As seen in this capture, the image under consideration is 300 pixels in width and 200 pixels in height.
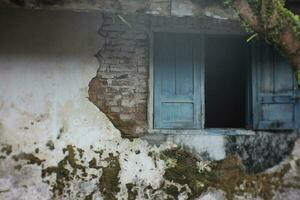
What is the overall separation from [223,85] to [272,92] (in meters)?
2.79

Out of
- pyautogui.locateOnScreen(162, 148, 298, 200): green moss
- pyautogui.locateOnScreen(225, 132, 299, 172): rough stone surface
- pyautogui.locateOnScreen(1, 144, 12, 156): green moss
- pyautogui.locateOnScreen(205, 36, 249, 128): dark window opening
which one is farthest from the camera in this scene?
pyautogui.locateOnScreen(205, 36, 249, 128): dark window opening

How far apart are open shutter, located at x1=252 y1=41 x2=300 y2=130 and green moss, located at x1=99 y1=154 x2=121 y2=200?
5.85 ft

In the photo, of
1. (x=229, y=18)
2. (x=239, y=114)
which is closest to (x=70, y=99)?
(x=229, y=18)

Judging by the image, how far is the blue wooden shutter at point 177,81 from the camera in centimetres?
500

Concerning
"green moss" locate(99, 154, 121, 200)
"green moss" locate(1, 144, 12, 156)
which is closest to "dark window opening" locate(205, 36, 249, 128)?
"green moss" locate(99, 154, 121, 200)

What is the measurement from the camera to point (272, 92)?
5191mm

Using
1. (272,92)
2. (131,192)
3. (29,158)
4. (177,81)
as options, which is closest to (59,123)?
(29,158)

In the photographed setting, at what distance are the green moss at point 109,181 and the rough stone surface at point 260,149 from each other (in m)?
1.37

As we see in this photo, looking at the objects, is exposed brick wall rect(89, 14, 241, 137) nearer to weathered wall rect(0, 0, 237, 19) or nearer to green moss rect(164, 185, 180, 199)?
weathered wall rect(0, 0, 237, 19)

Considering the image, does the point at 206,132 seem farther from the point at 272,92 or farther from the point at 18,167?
the point at 18,167

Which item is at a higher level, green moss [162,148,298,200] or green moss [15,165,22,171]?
green moss [15,165,22,171]

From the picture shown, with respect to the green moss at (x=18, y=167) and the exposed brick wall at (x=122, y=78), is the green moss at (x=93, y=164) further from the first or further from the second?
the green moss at (x=18, y=167)

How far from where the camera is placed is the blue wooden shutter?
5.00 metres

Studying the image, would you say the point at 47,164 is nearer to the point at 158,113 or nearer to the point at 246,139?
the point at 158,113
